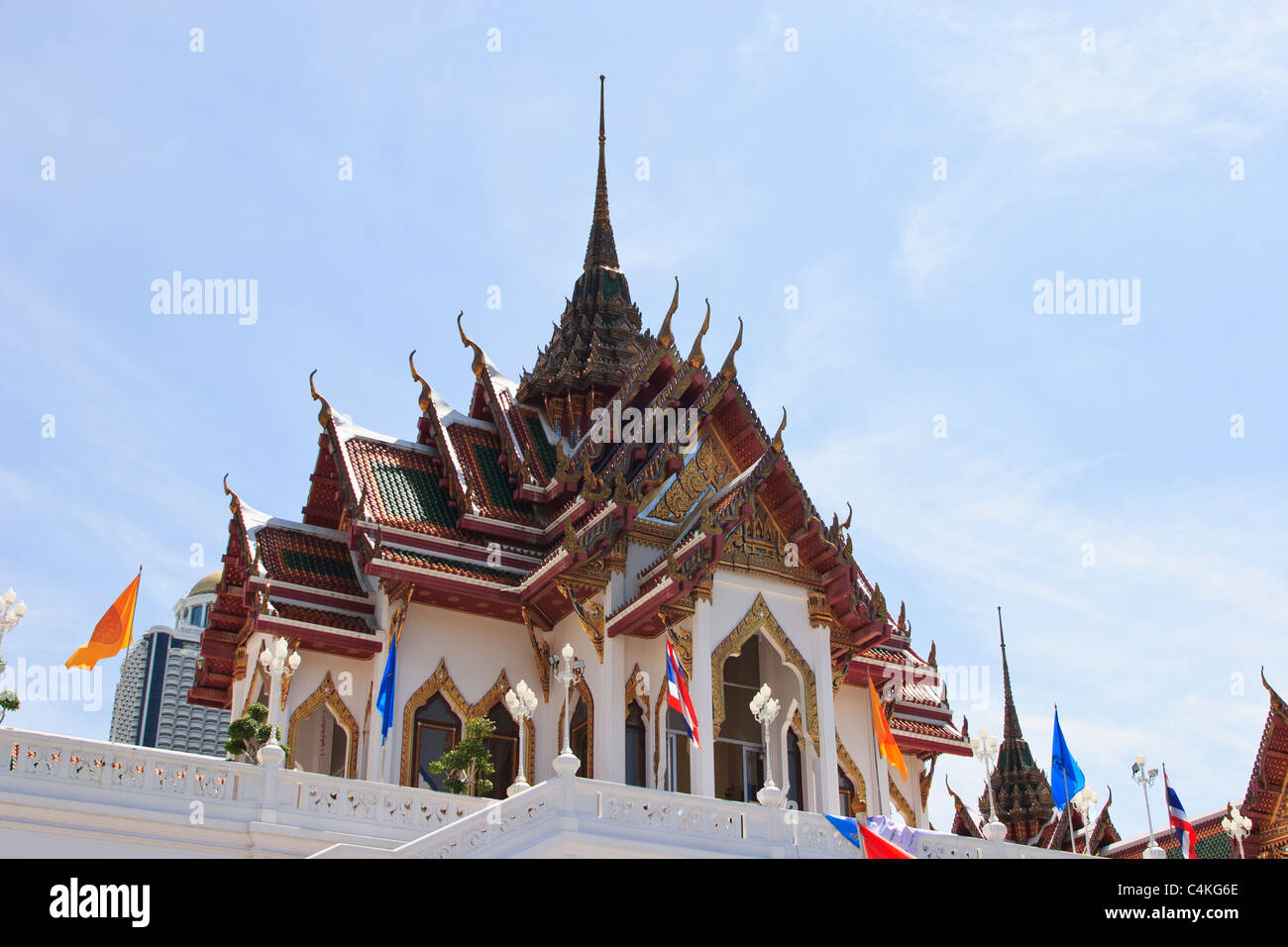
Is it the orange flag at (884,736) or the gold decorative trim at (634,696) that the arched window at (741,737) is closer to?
the gold decorative trim at (634,696)

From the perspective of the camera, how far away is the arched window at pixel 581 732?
1875 cm

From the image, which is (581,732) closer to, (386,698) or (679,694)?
(386,698)

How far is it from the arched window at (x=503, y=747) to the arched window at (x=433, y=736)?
1.73 ft

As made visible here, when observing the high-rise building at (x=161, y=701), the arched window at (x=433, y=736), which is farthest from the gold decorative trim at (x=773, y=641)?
the high-rise building at (x=161, y=701)

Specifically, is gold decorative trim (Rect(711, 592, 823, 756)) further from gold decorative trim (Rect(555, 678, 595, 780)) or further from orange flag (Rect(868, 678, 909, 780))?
gold decorative trim (Rect(555, 678, 595, 780))

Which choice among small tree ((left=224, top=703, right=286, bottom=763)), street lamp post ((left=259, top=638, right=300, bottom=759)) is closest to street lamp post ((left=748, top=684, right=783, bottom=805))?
street lamp post ((left=259, top=638, right=300, bottom=759))

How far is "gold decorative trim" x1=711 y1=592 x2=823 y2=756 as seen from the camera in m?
18.4

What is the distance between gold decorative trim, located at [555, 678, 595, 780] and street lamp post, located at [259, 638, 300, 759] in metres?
3.70

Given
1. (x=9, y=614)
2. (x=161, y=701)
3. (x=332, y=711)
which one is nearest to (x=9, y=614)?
(x=9, y=614)

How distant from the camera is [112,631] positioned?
16.0 meters

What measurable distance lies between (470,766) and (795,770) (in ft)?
16.2

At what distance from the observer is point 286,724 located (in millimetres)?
18281
